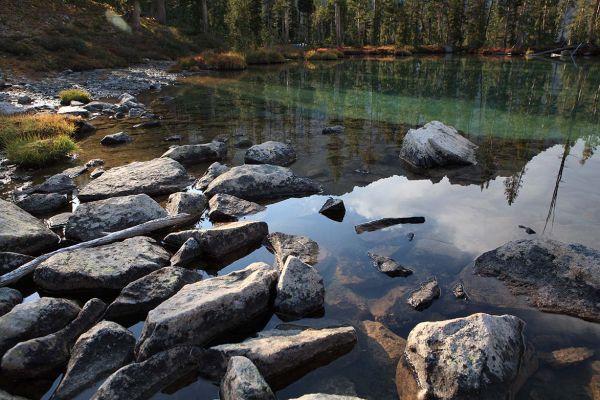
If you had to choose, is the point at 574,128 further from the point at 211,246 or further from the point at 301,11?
the point at 301,11

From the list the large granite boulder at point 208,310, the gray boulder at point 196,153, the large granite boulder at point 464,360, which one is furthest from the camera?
the gray boulder at point 196,153

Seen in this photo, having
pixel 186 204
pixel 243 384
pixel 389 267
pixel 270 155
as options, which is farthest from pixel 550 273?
pixel 270 155

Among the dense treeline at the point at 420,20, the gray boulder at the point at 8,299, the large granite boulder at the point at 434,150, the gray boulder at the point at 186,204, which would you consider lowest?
the gray boulder at the point at 8,299

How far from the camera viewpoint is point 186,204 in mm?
8711

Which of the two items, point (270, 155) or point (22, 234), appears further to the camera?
point (270, 155)

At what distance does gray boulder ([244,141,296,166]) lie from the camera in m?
12.1

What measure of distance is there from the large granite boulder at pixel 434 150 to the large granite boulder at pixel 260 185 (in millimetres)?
3369

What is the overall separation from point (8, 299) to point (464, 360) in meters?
5.78

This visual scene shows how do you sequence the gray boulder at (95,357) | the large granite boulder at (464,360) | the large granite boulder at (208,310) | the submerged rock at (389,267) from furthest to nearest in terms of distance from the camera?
the submerged rock at (389,267) < the large granite boulder at (208,310) < the gray boulder at (95,357) < the large granite boulder at (464,360)

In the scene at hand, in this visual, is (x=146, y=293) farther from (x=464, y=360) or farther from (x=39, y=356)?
(x=464, y=360)

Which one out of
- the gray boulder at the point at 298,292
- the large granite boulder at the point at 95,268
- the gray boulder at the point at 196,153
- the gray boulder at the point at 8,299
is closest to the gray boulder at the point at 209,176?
the gray boulder at the point at 196,153

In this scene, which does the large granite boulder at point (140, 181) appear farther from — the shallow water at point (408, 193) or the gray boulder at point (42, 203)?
the shallow water at point (408, 193)

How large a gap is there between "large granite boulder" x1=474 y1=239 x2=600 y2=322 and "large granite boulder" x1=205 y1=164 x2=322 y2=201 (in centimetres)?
459

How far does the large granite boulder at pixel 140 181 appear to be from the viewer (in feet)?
31.3
